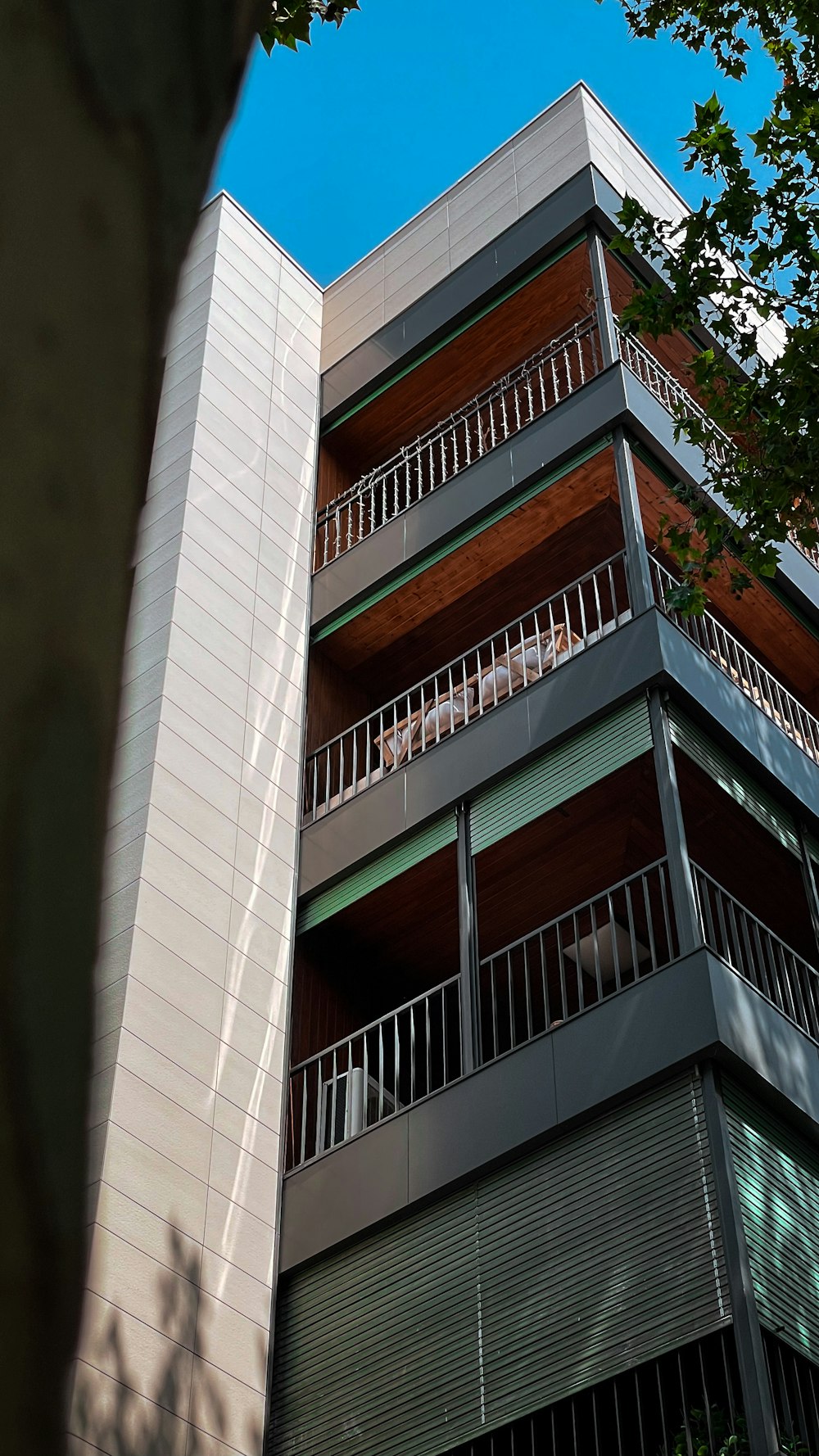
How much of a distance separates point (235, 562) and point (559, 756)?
399 cm

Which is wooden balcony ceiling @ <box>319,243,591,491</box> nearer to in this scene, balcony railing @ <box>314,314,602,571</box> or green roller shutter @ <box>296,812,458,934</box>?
balcony railing @ <box>314,314,602,571</box>

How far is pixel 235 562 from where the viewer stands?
1451 cm

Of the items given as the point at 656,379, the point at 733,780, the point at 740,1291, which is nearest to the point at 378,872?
the point at 733,780

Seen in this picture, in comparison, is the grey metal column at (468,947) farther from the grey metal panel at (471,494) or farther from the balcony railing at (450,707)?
the grey metal panel at (471,494)

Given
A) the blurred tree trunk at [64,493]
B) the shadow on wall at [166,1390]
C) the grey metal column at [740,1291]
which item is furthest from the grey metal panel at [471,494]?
the blurred tree trunk at [64,493]

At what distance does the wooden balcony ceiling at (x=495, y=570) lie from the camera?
14688mm

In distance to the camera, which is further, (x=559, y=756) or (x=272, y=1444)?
(x=559, y=756)

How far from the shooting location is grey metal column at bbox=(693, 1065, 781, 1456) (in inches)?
304

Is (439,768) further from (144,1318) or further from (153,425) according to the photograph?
(153,425)

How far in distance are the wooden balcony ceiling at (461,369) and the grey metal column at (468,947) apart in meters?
6.03

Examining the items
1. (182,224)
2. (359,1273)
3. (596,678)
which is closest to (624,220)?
(596,678)

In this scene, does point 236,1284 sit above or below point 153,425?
above

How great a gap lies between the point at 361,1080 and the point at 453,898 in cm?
234

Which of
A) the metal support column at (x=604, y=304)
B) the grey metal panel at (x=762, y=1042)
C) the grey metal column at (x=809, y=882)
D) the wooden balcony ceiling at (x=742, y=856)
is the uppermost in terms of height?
the metal support column at (x=604, y=304)
